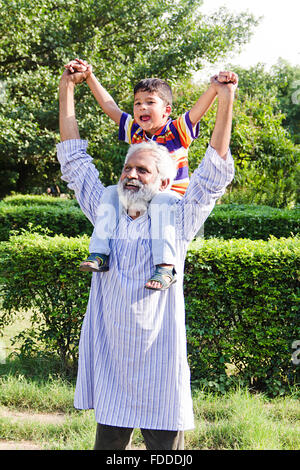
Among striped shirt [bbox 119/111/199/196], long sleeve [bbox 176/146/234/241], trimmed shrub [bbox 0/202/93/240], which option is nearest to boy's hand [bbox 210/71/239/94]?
long sleeve [bbox 176/146/234/241]

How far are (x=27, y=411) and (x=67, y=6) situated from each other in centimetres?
1304

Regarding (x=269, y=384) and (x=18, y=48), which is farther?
(x=18, y=48)

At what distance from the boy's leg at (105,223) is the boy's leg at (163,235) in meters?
0.21

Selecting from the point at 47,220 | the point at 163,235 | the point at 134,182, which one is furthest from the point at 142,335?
the point at 47,220

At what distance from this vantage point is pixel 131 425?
1.93 m

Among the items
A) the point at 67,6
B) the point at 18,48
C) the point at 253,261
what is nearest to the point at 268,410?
the point at 253,261

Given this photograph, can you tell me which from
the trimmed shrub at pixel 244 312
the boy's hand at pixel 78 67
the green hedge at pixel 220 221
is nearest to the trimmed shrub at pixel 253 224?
the green hedge at pixel 220 221

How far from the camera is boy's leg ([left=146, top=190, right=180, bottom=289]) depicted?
1.92m

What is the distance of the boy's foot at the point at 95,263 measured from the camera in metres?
1.96

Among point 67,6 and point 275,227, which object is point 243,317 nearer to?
point 275,227

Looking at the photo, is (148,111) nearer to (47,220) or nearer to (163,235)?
(163,235)

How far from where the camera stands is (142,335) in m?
1.96

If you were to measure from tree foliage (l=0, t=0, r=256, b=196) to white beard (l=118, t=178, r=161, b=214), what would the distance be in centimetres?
1023

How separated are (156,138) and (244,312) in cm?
189
